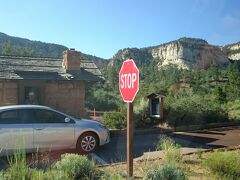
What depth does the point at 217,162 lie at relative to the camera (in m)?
8.14

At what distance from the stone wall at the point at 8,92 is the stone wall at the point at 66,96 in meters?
1.47

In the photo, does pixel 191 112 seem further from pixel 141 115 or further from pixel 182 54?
pixel 182 54

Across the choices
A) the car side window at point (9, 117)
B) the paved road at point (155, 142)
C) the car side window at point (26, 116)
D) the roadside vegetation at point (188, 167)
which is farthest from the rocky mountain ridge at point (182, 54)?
the roadside vegetation at point (188, 167)

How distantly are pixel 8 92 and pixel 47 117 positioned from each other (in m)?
8.11

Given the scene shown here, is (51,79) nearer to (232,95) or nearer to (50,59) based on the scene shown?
(50,59)

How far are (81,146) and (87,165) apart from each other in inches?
172

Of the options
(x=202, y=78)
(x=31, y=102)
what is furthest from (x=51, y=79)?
(x=202, y=78)

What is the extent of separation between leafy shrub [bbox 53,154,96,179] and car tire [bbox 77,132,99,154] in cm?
418

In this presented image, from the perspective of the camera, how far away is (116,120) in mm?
18188

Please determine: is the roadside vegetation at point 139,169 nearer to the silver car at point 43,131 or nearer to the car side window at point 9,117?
the silver car at point 43,131

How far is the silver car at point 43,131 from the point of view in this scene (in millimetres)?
11305

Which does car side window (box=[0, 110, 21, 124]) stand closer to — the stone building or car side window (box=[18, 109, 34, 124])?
car side window (box=[18, 109, 34, 124])

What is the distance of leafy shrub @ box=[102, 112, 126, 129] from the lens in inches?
706

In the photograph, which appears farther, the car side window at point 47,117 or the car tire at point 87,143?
the car tire at point 87,143
